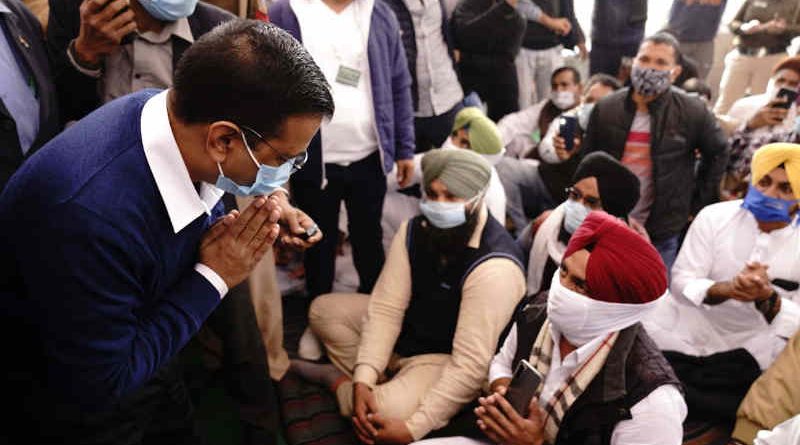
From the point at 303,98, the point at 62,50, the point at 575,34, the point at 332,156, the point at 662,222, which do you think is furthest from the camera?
the point at 575,34

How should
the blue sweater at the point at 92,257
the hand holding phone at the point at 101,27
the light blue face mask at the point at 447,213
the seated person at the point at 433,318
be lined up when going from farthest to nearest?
the light blue face mask at the point at 447,213, the seated person at the point at 433,318, the hand holding phone at the point at 101,27, the blue sweater at the point at 92,257

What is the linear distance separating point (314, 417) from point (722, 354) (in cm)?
177

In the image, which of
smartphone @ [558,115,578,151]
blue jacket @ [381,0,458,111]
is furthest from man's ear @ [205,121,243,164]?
smartphone @ [558,115,578,151]

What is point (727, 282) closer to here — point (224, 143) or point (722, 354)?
point (722, 354)

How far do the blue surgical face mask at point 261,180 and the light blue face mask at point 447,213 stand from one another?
1.17 meters

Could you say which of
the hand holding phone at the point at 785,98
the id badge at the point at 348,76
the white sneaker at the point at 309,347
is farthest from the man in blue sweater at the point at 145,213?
the hand holding phone at the point at 785,98

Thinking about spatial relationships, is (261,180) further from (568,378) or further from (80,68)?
(568,378)

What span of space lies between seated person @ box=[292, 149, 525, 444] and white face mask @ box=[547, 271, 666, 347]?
475 mm

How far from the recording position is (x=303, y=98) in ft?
3.90

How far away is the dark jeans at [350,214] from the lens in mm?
2820

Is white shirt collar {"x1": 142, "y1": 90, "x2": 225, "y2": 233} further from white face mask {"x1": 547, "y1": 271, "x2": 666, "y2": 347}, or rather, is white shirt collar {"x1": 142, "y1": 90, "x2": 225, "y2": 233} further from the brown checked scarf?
the brown checked scarf

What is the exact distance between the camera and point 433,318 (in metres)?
2.55

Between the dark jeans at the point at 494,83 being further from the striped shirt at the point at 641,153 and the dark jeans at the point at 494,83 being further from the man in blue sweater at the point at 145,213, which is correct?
the man in blue sweater at the point at 145,213

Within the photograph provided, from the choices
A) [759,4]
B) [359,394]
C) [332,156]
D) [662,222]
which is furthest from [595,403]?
[759,4]
